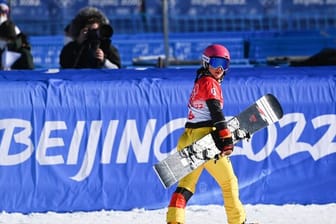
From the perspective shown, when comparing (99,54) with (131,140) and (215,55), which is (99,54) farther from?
(215,55)

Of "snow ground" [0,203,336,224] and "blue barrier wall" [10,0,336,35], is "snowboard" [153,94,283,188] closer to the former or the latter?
"snow ground" [0,203,336,224]

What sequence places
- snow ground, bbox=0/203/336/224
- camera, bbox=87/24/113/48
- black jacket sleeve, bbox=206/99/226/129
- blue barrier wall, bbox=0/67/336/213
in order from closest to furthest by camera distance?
black jacket sleeve, bbox=206/99/226/129
snow ground, bbox=0/203/336/224
blue barrier wall, bbox=0/67/336/213
camera, bbox=87/24/113/48

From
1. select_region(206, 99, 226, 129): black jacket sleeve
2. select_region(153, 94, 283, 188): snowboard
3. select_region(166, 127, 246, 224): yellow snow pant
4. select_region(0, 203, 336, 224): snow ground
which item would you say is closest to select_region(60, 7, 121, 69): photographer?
select_region(0, 203, 336, 224): snow ground

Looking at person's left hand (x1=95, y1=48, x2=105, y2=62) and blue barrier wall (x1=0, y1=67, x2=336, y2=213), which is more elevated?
person's left hand (x1=95, y1=48, x2=105, y2=62)

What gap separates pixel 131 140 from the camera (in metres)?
9.39

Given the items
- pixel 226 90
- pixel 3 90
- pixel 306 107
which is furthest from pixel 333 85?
pixel 3 90

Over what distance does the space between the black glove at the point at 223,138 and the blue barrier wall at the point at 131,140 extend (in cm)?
174

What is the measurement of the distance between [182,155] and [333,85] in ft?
7.50

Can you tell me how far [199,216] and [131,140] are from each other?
3.07 feet

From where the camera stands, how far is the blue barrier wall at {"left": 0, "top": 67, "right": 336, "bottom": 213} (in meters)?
9.29

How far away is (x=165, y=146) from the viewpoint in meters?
9.45

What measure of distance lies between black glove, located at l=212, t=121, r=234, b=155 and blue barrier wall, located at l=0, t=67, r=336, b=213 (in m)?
1.74

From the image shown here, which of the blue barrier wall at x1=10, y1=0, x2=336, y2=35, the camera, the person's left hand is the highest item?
the camera

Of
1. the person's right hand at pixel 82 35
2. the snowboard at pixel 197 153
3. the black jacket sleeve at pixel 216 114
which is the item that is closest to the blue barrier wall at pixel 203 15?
the person's right hand at pixel 82 35
